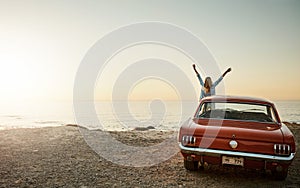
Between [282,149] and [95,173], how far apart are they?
11.7 feet

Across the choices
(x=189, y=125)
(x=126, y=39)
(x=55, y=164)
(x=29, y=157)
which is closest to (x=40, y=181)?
(x=55, y=164)

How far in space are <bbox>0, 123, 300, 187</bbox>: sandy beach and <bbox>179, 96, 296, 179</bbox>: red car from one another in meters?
0.40

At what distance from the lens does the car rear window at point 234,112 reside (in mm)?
6129

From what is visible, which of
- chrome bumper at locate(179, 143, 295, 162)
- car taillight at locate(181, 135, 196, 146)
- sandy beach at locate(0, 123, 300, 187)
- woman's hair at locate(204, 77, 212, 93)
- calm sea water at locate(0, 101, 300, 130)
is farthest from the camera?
calm sea water at locate(0, 101, 300, 130)

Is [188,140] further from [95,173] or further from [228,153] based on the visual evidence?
[95,173]

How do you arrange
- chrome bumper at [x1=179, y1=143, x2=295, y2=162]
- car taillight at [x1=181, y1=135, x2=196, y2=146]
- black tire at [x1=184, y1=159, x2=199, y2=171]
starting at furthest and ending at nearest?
black tire at [x1=184, y1=159, x2=199, y2=171]
car taillight at [x1=181, y1=135, x2=196, y2=146]
chrome bumper at [x1=179, y1=143, x2=295, y2=162]

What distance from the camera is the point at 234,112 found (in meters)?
6.43

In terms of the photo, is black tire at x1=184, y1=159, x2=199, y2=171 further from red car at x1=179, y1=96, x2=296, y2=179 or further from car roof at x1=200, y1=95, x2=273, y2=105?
car roof at x1=200, y1=95, x2=273, y2=105

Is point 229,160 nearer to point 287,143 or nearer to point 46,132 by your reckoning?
point 287,143

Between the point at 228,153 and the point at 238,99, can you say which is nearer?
the point at 228,153

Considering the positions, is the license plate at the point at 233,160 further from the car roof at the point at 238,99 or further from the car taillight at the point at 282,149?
the car roof at the point at 238,99

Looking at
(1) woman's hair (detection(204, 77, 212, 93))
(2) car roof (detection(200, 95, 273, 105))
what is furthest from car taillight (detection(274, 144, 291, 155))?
(1) woman's hair (detection(204, 77, 212, 93))

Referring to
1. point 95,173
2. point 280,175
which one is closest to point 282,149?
point 280,175

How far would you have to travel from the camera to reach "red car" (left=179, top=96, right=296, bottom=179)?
4.77 m
